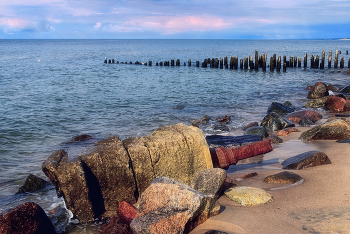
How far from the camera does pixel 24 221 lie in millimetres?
4078

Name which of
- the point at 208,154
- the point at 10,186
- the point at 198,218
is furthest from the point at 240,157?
the point at 10,186

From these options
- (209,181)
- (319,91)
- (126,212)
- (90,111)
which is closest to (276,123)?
(209,181)

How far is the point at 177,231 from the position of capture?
357 centimetres

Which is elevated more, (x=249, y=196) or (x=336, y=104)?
(x=336, y=104)

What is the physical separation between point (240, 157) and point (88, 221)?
113 inches

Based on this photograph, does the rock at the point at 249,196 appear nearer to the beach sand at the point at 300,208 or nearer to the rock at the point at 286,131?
the beach sand at the point at 300,208

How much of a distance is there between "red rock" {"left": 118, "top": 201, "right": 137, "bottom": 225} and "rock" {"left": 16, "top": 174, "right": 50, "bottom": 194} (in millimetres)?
2731

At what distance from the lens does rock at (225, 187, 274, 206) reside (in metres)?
4.37

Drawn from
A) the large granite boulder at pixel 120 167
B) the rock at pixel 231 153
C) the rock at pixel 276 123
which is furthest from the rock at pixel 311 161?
the rock at pixel 276 123

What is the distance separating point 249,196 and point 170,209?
1.37 meters

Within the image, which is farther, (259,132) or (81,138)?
(81,138)

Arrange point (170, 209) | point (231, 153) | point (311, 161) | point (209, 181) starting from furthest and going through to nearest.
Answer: point (311, 161), point (231, 153), point (209, 181), point (170, 209)

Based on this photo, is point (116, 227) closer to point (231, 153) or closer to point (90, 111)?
point (231, 153)

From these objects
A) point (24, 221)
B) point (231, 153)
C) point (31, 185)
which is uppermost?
point (231, 153)
